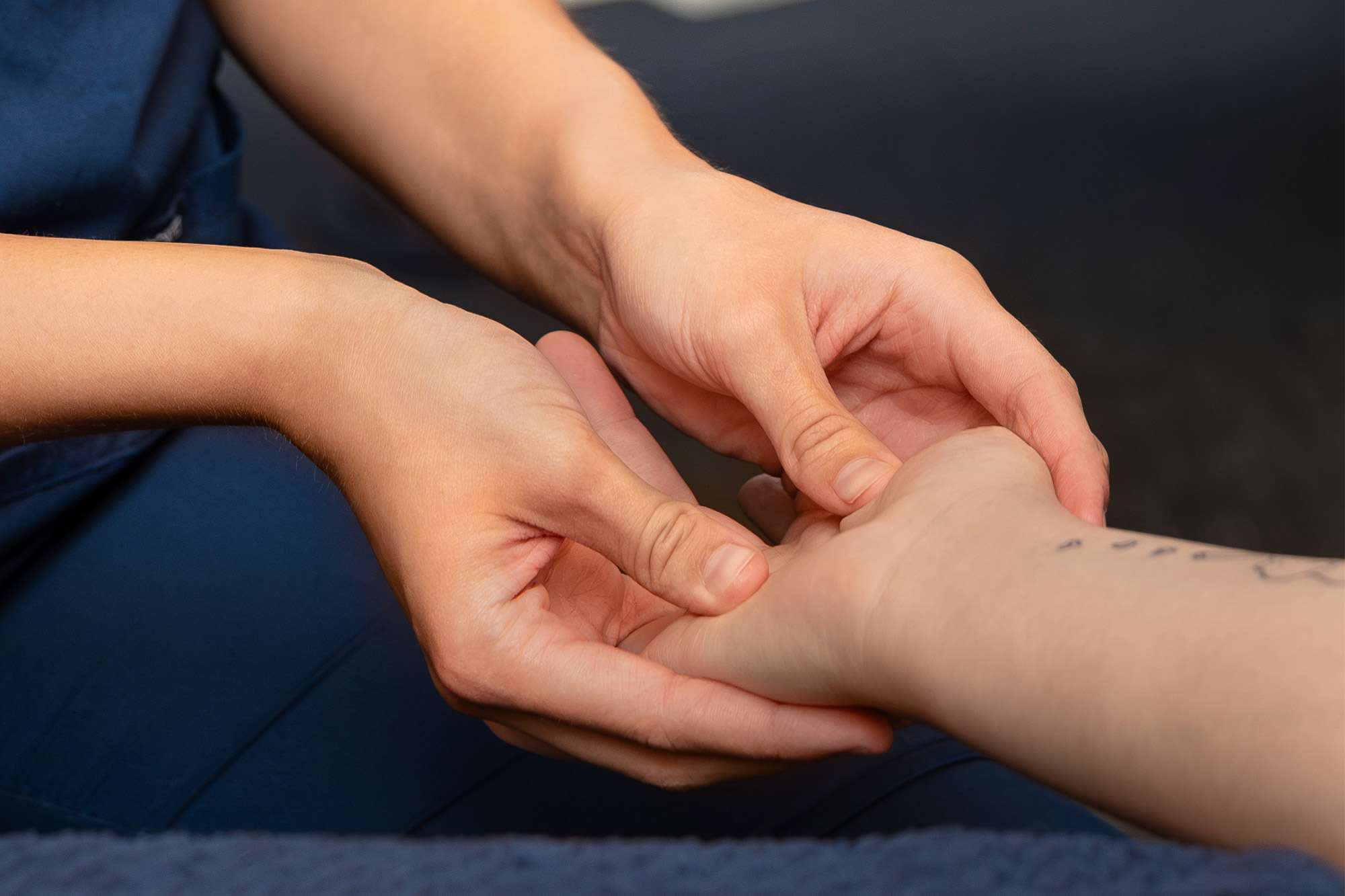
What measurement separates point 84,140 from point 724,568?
43 centimetres

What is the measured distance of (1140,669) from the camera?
14.3 inches

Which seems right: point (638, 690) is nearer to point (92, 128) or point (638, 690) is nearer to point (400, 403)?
point (400, 403)

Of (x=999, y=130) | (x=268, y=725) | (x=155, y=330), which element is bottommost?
(x=268, y=725)

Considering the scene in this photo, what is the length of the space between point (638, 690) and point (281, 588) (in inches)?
10.6

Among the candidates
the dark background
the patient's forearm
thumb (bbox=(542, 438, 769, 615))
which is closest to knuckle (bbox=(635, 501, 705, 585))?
thumb (bbox=(542, 438, 769, 615))

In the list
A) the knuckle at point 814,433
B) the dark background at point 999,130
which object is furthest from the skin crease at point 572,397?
the dark background at point 999,130

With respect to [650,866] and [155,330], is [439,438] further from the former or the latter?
[650,866]

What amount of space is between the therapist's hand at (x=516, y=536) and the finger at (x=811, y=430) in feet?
0.16

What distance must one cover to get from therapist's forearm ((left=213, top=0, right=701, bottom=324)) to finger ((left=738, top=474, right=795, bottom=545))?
0.17 metres

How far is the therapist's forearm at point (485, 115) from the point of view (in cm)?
69

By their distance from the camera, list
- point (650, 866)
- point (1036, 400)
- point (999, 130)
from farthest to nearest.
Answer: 1. point (999, 130)
2. point (1036, 400)
3. point (650, 866)

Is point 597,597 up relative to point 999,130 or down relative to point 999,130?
down

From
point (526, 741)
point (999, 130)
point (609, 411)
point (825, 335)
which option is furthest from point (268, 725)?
point (999, 130)

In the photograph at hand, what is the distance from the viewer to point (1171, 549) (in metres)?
0.42
